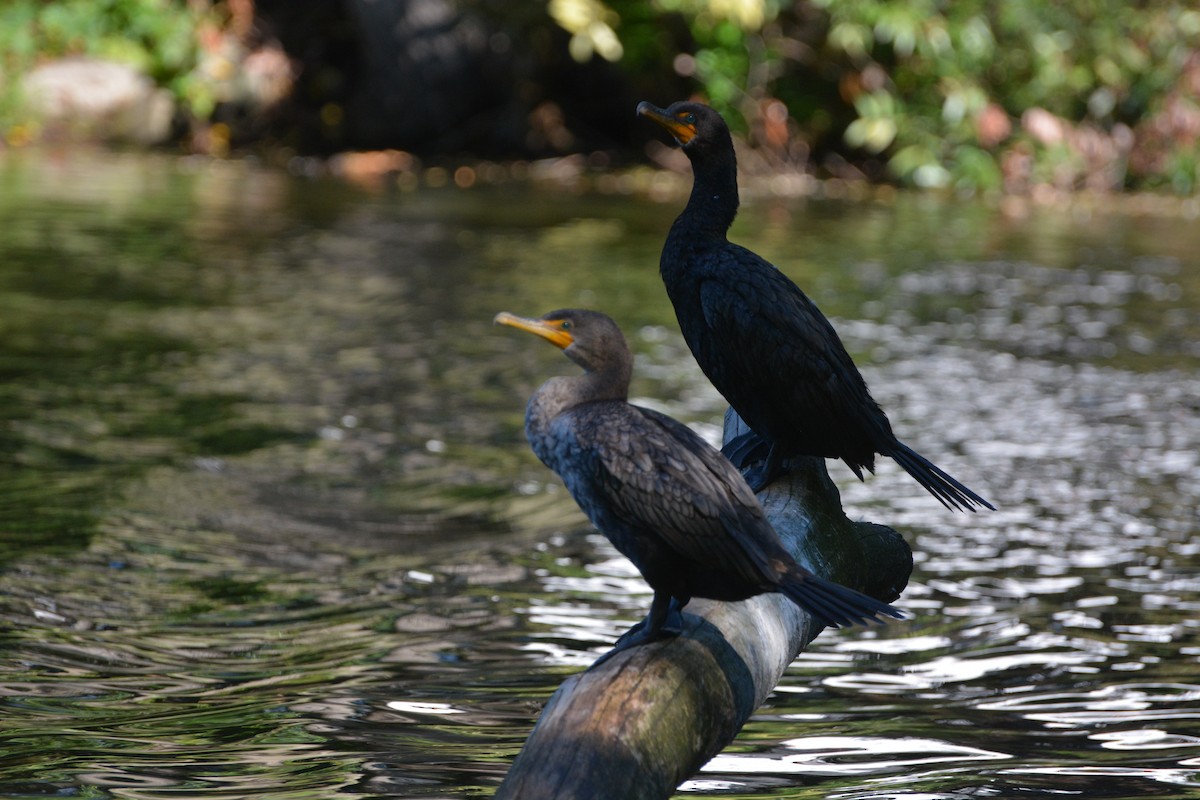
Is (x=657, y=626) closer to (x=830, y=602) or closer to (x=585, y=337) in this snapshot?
(x=830, y=602)

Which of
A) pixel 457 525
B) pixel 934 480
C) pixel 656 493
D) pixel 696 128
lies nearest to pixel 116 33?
pixel 457 525

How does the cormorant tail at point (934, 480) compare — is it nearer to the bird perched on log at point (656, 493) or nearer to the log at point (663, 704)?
the log at point (663, 704)

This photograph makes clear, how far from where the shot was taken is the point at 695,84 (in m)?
17.9

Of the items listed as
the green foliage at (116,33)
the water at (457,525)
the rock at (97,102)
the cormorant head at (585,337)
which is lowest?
the water at (457,525)

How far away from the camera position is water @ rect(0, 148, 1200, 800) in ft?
11.6

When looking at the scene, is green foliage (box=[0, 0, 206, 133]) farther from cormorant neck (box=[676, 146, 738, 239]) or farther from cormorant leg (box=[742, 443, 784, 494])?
cormorant leg (box=[742, 443, 784, 494])

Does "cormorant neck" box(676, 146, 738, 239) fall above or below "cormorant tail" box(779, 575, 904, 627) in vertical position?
above

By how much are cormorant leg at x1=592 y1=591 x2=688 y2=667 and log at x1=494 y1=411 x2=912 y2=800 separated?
0.02 metres

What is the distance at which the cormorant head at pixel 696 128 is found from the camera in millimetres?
3686

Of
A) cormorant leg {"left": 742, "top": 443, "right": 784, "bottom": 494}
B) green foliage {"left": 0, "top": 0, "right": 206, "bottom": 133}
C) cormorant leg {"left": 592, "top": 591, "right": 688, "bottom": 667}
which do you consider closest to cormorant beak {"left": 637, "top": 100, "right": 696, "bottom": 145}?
cormorant leg {"left": 742, "top": 443, "right": 784, "bottom": 494}

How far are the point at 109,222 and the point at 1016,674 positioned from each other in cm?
933

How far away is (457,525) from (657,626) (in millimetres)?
3039

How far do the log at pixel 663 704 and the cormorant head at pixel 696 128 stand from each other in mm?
1051

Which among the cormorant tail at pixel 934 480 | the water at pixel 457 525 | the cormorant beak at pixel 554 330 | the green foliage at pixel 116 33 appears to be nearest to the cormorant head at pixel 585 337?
the cormorant beak at pixel 554 330
